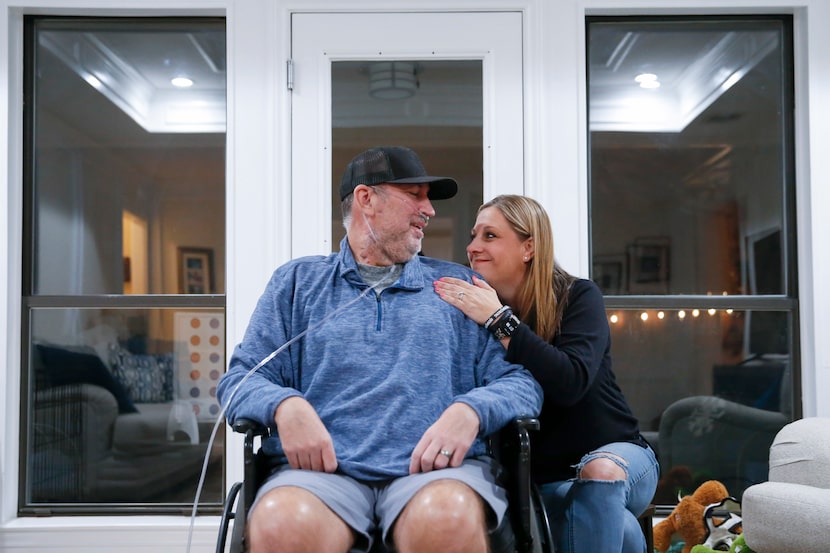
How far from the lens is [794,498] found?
2.02 metres

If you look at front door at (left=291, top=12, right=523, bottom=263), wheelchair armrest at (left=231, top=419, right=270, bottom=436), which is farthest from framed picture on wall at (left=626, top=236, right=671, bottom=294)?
wheelchair armrest at (left=231, top=419, right=270, bottom=436)

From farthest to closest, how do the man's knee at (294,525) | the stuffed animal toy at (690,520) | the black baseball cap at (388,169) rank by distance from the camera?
the stuffed animal toy at (690,520) < the black baseball cap at (388,169) < the man's knee at (294,525)

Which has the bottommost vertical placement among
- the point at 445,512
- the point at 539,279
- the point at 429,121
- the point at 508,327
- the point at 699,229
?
the point at 445,512

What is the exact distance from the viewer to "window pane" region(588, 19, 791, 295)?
3041 millimetres

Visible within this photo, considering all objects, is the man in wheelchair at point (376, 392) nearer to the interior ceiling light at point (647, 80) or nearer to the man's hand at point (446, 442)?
the man's hand at point (446, 442)

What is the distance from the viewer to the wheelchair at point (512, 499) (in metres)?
1.64

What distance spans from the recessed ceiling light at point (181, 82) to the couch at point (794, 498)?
2393mm

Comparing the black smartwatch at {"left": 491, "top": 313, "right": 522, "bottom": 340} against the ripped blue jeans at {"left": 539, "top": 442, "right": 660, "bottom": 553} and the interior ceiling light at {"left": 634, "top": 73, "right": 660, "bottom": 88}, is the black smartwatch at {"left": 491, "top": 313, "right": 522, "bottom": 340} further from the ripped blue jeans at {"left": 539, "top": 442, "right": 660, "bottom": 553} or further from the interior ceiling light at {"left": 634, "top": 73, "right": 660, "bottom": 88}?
the interior ceiling light at {"left": 634, "top": 73, "right": 660, "bottom": 88}

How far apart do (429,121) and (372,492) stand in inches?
64.2

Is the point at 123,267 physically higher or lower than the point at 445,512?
higher

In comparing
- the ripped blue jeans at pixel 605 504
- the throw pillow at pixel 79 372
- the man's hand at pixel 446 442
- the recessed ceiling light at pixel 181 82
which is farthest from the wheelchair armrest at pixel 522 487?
the recessed ceiling light at pixel 181 82

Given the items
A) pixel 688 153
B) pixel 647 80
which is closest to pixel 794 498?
pixel 688 153

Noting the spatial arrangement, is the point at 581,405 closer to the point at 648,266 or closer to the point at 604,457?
the point at 604,457

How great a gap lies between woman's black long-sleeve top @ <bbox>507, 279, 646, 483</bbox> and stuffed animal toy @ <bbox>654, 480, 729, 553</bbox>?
711 mm
